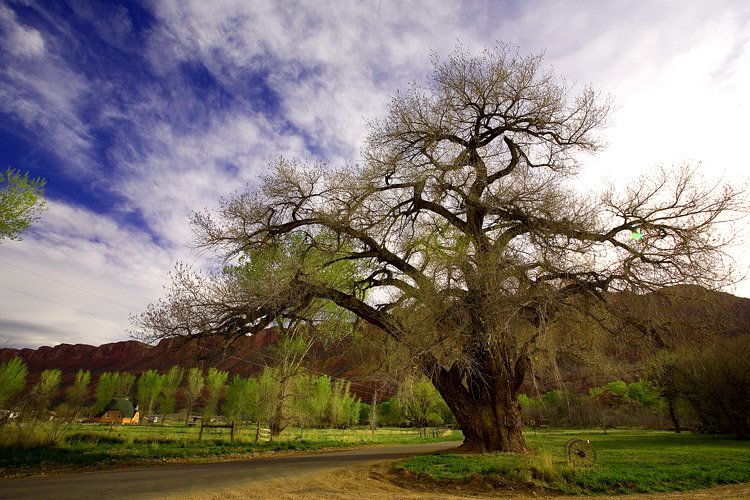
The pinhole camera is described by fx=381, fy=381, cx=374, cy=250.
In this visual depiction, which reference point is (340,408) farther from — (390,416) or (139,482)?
(139,482)

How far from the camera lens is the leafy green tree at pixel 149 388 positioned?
70.2 meters

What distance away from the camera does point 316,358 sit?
22328 millimetres

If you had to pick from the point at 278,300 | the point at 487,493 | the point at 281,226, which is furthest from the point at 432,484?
the point at 281,226

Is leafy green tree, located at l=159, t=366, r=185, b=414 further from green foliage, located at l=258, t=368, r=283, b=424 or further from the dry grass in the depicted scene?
the dry grass

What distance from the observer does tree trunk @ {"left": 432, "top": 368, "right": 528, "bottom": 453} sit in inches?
476

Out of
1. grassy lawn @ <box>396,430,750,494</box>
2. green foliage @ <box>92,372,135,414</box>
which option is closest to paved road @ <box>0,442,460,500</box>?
grassy lawn @ <box>396,430,750,494</box>

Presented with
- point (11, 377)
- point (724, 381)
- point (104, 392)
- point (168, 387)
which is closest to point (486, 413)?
point (724, 381)

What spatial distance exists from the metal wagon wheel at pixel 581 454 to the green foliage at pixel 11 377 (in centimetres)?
4502

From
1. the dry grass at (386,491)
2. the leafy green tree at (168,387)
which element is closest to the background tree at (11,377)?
the leafy green tree at (168,387)

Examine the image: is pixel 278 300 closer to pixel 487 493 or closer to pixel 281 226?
pixel 281 226

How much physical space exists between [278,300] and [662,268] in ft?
32.6

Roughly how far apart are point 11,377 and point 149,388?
3255 centimetres

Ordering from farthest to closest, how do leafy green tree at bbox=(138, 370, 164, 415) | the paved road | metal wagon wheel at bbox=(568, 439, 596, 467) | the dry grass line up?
leafy green tree at bbox=(138, 370, 164, 415)
metal wagon wheel at bbox=(568, 439, 596, 467)
the dry grass
the paved road

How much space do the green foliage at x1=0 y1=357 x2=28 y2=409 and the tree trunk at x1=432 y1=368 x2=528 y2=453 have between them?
41.5 metres
